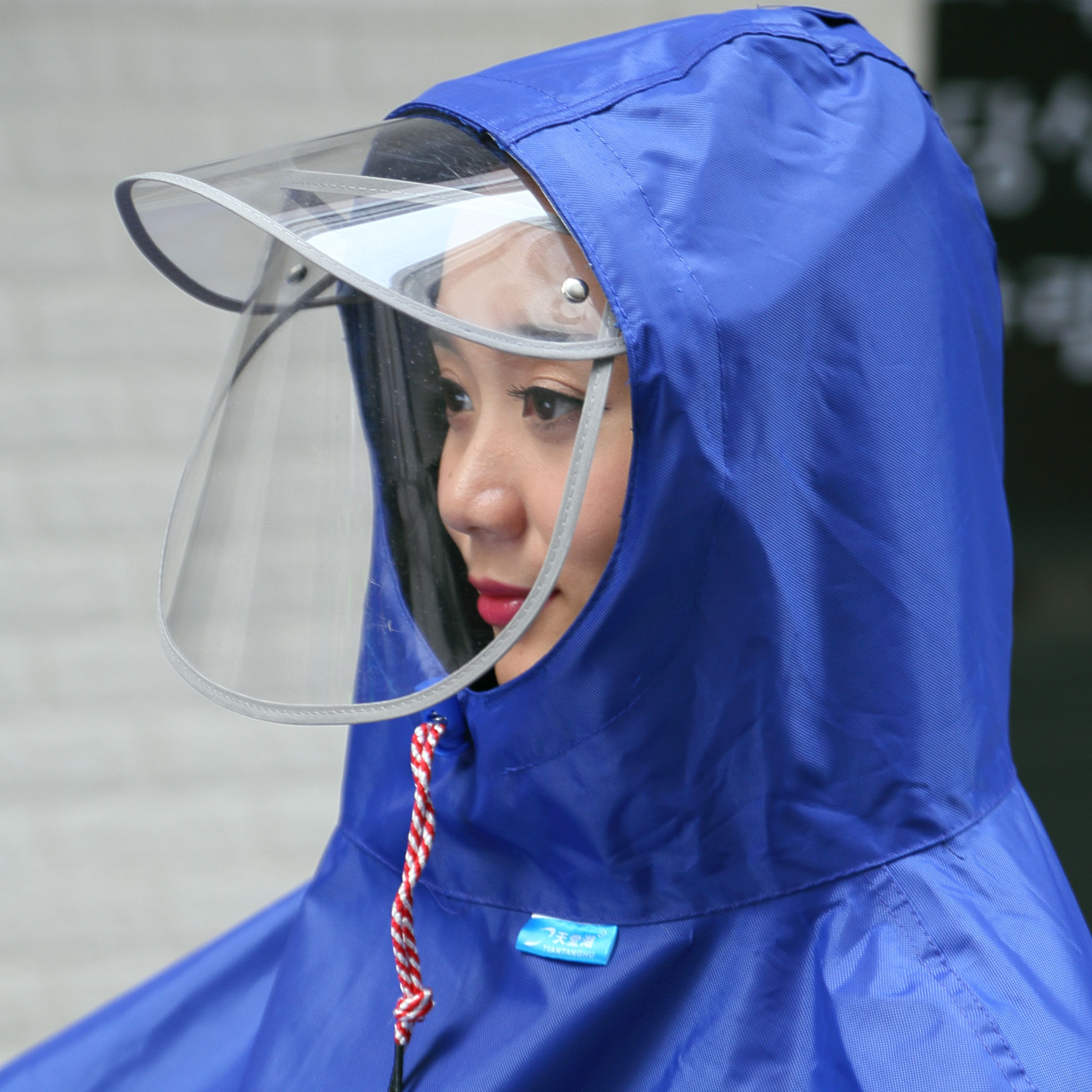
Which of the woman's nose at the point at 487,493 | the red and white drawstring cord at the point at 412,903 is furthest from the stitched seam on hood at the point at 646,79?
the red and white drawstring cord at the point at 412,903

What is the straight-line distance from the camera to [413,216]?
0.80 metres

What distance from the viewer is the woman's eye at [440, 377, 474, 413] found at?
87 cm

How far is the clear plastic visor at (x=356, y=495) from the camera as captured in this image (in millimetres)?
838

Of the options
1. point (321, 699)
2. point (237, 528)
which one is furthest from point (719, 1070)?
point (237, 528)

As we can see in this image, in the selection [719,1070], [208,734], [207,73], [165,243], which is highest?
[207,73]

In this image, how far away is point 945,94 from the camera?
217 cm

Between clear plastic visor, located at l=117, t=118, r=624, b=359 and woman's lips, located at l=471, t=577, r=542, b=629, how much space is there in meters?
0.22

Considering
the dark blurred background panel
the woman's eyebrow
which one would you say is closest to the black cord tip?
the woman's eyebrow

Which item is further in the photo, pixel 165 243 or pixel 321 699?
pixel 165 243

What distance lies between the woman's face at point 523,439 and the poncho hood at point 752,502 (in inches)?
1.9

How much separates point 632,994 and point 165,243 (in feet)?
2.49

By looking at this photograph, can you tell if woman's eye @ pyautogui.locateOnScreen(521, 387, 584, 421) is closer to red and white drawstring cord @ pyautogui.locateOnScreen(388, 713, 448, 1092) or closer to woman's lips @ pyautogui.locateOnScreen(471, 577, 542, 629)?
woman's lips @ pyautogui.locateOnScreen(471, 577, 542, 629)

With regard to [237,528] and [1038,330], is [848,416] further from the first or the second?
[1038,330]

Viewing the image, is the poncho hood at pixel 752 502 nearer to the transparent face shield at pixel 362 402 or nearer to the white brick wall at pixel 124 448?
the transparent face shield at pixel 362 402
